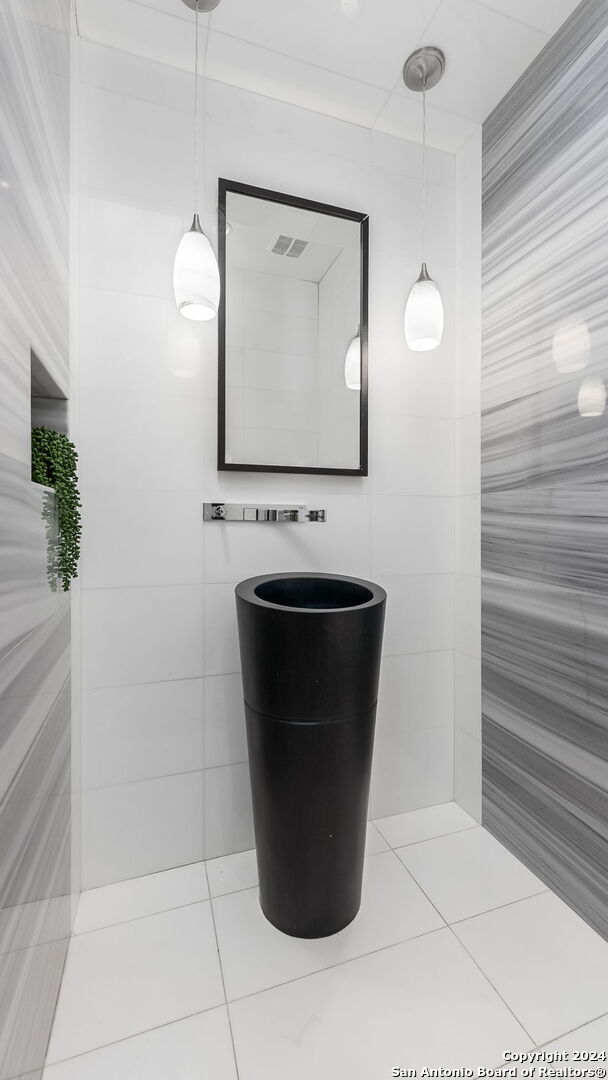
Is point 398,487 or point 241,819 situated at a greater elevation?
point 398,487

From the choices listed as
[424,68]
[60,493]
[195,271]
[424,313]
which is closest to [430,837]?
[60,493]

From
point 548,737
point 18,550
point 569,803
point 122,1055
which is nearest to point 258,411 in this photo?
point 18,550

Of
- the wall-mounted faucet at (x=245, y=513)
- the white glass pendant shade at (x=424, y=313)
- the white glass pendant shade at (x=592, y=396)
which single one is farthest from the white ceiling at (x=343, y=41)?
the wall-mounted faucet at (x=245, y=513)

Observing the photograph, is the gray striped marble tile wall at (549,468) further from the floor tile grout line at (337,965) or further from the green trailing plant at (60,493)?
the green trailing plant at (60,493)

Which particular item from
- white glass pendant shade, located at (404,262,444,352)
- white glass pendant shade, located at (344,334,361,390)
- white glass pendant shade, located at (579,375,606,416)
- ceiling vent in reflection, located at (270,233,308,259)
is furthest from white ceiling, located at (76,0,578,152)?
white glass pendant shade, located at (579,375,606,416)

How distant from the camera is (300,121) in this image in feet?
4.86

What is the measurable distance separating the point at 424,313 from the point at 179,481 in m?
0.88

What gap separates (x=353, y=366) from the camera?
1.53 m

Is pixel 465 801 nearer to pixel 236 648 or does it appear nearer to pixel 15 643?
pixel 236 648

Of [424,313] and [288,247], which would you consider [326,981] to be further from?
[288,247]

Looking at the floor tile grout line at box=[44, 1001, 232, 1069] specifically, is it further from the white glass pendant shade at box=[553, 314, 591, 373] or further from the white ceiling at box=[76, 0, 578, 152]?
the white ceiling at box=[76, 0, 578, 152]

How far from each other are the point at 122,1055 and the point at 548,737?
1.20 meters

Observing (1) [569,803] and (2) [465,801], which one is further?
(2) [465,801]

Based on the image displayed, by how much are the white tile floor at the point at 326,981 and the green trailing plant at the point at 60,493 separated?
0.90 metres
